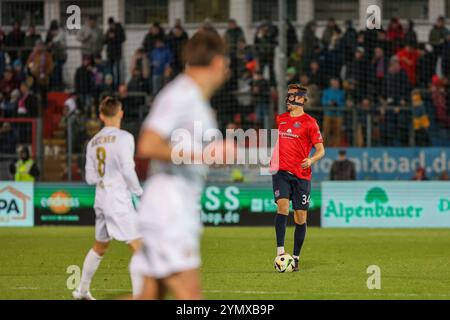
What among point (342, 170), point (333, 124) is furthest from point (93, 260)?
point (333, 124)

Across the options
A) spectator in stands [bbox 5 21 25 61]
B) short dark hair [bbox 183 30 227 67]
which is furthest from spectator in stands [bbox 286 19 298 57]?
short dark hair [bbox 183 30 227 67]

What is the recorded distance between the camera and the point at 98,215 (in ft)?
34.7

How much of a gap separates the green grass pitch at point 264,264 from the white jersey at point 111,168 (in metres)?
1.15

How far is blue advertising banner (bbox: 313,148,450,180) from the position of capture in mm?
23750

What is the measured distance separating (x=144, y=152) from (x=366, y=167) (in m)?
17.9

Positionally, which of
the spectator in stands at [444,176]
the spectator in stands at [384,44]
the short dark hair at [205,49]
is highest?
the spectator in stands at [384,44]

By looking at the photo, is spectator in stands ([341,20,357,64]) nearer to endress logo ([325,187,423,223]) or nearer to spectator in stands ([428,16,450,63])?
spectator in stands ([428,16,450,63])

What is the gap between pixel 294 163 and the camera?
13.8 metres

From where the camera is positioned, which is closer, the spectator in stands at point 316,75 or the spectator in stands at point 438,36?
the spectator in stands at point 316,75

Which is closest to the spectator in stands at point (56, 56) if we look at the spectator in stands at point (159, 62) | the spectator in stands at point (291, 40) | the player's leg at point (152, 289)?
the spectator in stands at point (159, 62)

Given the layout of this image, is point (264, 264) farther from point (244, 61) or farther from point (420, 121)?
point (244, 61)

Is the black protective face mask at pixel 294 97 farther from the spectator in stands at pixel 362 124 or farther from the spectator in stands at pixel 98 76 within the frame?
the spectator in stands at pixel 98 76

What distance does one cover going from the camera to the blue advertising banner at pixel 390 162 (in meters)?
23.8
